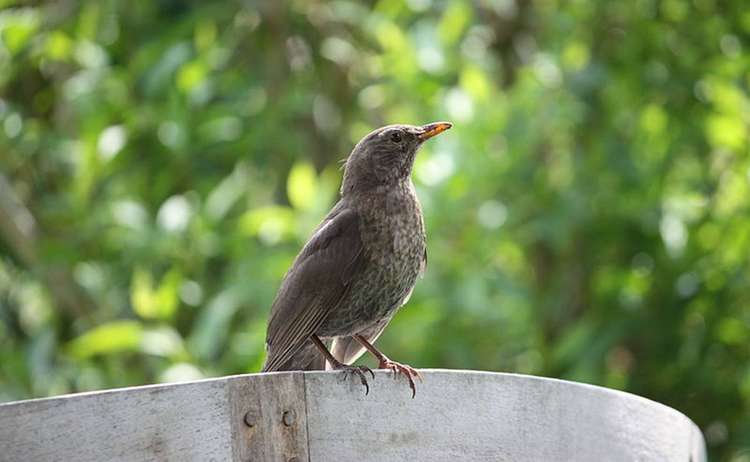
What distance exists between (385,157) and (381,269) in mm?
532

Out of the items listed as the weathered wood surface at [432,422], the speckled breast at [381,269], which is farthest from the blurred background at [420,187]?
the weathered wood surface at [432,422]

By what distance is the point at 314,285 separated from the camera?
4.12m

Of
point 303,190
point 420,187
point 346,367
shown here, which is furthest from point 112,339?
point 346,367

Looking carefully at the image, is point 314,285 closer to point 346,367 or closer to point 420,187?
point 346,367

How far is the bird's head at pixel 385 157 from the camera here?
4.44m

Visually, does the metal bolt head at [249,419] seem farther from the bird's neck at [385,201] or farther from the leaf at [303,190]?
the leaf at [303,190]

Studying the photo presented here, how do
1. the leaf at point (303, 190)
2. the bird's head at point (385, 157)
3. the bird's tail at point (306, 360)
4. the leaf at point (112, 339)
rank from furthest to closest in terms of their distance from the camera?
the leaf at point (303, 190), the leaf at point (112, 339), the bird's head at point (385, 157), the bird's tail at point (306, 360)

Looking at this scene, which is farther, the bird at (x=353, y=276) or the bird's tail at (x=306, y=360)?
the bird's tail at (x=306, y=360)

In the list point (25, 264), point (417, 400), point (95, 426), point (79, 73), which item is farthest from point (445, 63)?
point (95, 426)

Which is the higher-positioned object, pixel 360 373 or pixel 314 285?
pixel 314 285

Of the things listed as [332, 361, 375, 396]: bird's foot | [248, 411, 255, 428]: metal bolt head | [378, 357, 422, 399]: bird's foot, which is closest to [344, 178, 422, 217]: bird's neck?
[378, 357, 422, 399]: bird's foot

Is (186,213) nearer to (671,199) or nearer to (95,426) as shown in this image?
(671,199)

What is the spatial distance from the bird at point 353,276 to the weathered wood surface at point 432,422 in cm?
79

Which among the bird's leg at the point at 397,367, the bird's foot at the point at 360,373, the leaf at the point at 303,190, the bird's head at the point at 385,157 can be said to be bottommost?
the bird's leg at the point at 397,367
